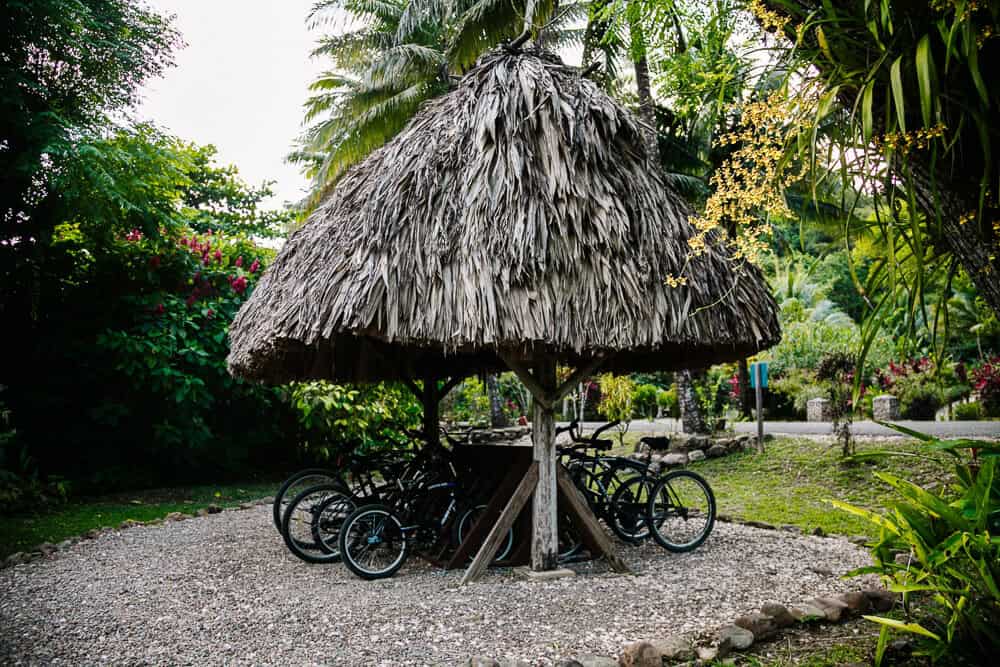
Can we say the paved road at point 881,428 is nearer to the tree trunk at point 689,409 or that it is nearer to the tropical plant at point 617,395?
the tropical plant at point 617,395

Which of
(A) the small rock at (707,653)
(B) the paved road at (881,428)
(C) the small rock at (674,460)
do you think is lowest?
(A) the small rock at (707,653)

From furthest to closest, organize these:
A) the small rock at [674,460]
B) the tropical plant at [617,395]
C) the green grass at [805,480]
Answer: the tropical plant at [617,395]
the small rock at [674,460]
the green grass at [805,480]

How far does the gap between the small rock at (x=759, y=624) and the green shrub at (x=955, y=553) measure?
0.79 meters

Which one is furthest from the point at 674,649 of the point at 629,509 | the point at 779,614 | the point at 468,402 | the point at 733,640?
the point at 468,402

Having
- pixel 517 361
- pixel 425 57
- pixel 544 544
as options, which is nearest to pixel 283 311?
pixel 517 361

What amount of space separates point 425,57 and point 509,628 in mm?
11885

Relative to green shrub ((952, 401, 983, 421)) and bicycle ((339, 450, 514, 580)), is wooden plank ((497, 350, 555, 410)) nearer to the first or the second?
bicycle ((339, 450, 514, 580))

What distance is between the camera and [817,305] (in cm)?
2377

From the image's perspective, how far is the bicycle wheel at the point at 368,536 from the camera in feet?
16.6

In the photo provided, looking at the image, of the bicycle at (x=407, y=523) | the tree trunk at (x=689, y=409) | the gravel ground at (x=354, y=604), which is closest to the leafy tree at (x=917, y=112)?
the gravel ground at (x=354, y=604)

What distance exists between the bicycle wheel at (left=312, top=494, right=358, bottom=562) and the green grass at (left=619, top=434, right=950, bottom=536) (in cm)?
401

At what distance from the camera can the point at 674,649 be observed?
11.5 feet

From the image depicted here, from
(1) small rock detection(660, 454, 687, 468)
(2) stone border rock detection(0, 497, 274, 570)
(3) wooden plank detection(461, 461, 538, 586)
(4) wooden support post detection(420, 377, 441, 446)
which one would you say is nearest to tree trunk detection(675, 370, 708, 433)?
(1) small rock detection(660, 454, 687, 468)

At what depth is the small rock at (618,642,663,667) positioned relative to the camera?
11.0ft
